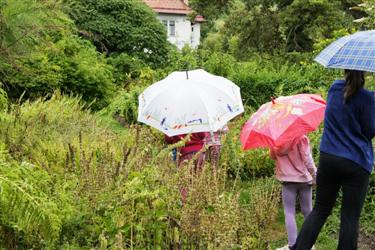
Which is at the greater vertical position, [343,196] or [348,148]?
[348,148]

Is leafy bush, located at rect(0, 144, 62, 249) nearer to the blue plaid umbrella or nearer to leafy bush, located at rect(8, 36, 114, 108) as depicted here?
the blue plaid umbrella

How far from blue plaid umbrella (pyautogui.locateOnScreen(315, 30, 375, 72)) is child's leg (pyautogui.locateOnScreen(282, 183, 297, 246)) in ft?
4.05

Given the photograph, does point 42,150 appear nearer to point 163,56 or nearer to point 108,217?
point 108,217

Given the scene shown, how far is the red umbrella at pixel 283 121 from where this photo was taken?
4.45 metres

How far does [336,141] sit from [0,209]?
7.74 feet

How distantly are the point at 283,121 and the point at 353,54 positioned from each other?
0.87 metres

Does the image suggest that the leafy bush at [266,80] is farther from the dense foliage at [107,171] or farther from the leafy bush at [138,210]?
the leafy bush at [138,210]

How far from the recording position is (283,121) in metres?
4.47

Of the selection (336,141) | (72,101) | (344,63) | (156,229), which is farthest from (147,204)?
(72,101)

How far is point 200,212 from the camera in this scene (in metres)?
3.87

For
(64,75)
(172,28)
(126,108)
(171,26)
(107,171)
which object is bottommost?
(172,28)

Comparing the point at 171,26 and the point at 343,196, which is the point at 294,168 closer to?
the point at 343,196

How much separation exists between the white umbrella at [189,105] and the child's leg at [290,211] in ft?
2.76

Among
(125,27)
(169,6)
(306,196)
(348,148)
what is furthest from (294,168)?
(169,6)
